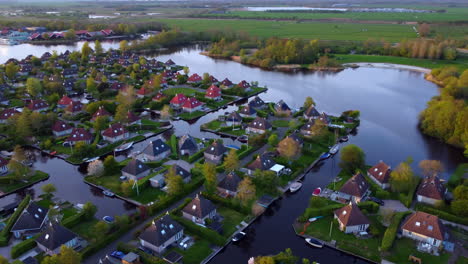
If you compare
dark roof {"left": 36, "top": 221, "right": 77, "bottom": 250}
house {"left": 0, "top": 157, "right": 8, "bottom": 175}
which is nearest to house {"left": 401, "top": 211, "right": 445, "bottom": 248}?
dark roof {"left": 36, "top": 221, "right": 77, "bottom": 250}

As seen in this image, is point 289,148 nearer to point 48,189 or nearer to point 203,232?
point 203,232

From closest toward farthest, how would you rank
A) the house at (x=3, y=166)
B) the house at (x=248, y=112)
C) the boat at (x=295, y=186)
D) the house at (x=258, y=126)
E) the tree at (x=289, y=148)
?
the boat at (x=295, y=186) → the house at (x=3, y=166) → the tree at (x=289, y=148) → the house at (x=258, y=126) → the house at (x=248, y=112)

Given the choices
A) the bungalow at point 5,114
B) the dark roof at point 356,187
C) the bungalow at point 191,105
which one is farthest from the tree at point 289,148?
the bungalow at point 5,114

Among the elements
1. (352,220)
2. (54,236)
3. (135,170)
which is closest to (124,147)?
(135,170)

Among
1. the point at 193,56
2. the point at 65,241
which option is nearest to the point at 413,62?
the point at 193,56

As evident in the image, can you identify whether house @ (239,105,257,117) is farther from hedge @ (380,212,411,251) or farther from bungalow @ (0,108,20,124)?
bungalow @ (0,108,20,124)

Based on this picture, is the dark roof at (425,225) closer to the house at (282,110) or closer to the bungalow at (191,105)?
the house at (282,110)
